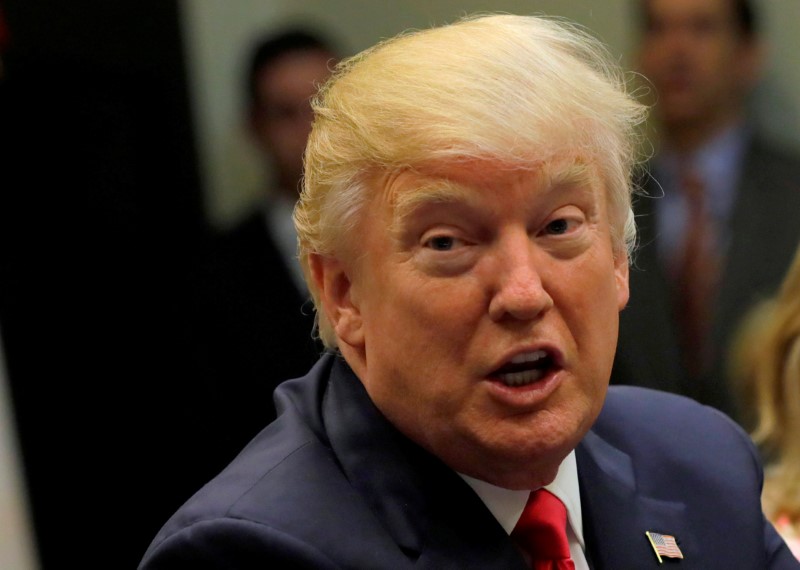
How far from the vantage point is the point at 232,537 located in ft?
4.66

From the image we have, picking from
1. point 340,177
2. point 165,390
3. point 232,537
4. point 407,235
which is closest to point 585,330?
point 407,235

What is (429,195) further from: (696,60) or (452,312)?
(696,60)

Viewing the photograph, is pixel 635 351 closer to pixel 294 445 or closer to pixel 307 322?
pixel 307 322

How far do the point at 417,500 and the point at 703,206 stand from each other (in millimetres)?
2030

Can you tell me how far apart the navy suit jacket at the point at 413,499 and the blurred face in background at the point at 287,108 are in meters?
1.74

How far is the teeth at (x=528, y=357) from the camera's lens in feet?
4.63

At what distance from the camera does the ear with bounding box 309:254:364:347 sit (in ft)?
5.00

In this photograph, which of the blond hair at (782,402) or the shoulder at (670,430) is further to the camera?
the blond hair at (782,402)

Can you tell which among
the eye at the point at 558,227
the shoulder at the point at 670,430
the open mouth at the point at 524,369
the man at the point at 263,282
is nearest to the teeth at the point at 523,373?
the open mouth at the point at 524,369

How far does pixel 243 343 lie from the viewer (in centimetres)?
329

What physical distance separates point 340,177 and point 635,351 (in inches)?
75.7

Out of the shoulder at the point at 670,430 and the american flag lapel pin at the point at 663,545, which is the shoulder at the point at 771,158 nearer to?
the shoulder at the point at 670,430

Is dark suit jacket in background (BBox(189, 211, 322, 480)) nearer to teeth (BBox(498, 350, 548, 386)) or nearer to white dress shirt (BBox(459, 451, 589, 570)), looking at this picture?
white dress shirt (BBox(459, 451, 589, 570))

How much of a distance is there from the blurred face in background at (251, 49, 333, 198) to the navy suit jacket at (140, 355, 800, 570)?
1744mm
